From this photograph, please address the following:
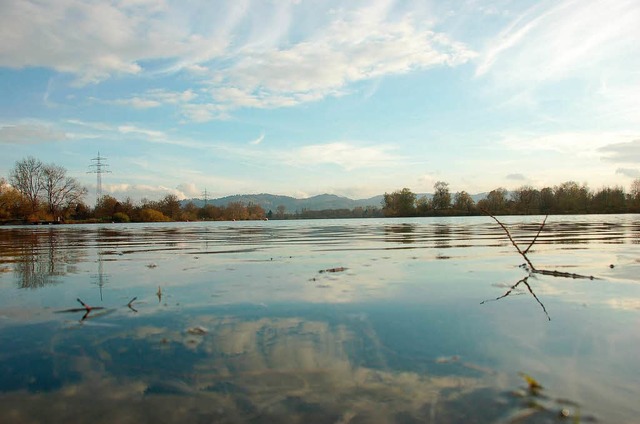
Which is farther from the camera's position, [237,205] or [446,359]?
[237,205]

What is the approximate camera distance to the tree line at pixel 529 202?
108 m

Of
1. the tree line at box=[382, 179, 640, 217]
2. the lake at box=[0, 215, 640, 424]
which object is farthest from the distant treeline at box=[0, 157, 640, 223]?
the lake at box=[0, 215, 640, 424]

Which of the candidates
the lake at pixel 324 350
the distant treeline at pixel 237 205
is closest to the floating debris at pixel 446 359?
the lake at pixel 324 350

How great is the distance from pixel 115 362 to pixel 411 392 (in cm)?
277

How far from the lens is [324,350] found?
422cm

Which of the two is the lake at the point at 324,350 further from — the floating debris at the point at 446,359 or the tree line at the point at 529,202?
the tree line at the point at 529,202

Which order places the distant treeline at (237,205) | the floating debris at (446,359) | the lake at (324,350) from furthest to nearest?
the distant treeline at (237,205), the floating debris at (446,359), the lake at (324,350)

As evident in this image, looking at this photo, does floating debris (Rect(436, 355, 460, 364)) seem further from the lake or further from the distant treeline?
the distant treeline

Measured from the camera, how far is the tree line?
353 feet

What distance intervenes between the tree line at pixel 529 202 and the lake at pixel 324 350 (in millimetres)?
85532

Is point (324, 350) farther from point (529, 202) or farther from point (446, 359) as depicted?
point (529, 202)

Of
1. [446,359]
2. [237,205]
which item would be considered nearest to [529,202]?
[237,205]

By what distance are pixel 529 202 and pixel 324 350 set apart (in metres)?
132

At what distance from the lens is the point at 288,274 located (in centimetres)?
948
